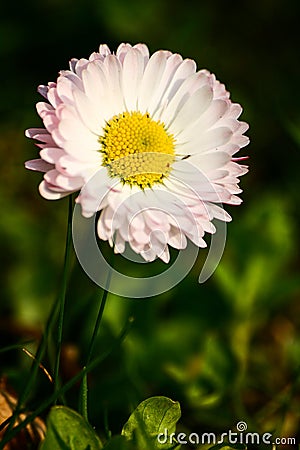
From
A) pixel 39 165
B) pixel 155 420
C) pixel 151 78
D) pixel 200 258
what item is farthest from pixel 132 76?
pixel 200 258

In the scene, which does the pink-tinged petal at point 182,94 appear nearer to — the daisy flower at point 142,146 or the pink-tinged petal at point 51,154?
the daisy flower at point 142,146

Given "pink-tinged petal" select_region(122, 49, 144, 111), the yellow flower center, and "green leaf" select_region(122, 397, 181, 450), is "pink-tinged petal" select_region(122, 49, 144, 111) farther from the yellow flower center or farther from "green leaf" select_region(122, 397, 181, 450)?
"green leaf" select_region(122, 397, 181, 450)

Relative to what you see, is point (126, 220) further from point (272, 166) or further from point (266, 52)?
point (266, 52)

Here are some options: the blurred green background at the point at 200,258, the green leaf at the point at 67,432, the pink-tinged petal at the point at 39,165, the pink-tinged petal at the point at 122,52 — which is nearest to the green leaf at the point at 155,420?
the green leaf at the point at 67,432

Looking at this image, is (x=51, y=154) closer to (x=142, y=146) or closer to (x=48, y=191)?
(x=48, y=191)

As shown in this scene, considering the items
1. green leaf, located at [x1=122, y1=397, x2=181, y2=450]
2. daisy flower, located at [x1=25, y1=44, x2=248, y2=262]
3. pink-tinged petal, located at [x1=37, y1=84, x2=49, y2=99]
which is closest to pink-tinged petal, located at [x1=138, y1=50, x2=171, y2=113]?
daisy flower, located at [x1=25, y1=44, x2=248, y2=262]

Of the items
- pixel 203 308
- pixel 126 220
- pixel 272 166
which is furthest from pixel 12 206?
pixel 126 220
